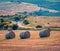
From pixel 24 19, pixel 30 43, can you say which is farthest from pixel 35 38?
pixel 24 19

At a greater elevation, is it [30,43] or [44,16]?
[44,16]

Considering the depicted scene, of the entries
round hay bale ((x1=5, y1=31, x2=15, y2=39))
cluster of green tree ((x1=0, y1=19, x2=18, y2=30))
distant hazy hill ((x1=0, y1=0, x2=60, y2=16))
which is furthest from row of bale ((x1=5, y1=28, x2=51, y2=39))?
distant hazy hill ((x1=0, y1=0, x2=60, y2=16))

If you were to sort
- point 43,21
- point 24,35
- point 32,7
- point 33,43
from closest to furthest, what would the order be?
point 33,43 → point 24,35 → point 43,21 → point 32,7

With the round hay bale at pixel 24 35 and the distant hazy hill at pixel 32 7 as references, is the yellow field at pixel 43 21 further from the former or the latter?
the round hay bale at pixel 24 35

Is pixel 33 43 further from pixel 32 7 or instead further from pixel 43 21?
pixel 32 7

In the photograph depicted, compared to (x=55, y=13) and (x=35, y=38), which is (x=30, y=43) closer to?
(x=35, y=38)

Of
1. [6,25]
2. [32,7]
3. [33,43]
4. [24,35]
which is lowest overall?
[33,43]

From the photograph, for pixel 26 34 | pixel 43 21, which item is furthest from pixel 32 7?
pixel 26 34

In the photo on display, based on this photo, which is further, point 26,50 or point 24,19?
point 24,19

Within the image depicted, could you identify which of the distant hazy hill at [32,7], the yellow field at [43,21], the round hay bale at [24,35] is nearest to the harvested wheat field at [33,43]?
the round hay bale at [24,35]
